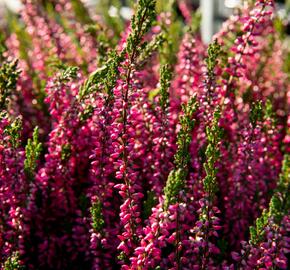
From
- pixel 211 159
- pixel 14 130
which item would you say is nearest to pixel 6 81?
pixel 14 130

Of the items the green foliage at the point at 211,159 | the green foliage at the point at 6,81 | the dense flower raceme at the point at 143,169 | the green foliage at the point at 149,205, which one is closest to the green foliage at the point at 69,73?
the dense flower raceme at the point at 143,169

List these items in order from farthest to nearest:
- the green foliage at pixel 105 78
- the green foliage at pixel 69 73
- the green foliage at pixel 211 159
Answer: the green foliage at pixel 69 73, the green foliage at pixel 105 78, the green foliage at pixel 211 159

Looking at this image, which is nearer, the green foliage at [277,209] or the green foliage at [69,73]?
the green foliage at [277,209]

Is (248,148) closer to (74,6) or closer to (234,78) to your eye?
(234,78)

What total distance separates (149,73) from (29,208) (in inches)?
51.3

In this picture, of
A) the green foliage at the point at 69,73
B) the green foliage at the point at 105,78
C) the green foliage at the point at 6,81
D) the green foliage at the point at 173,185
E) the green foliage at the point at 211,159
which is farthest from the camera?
the green foliage at the point at 69,73

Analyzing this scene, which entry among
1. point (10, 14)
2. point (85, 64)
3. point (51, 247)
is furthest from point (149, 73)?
point (10, 14)

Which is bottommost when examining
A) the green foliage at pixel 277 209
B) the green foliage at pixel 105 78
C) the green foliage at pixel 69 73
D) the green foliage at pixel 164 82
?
the green foliage at pixel 277 209

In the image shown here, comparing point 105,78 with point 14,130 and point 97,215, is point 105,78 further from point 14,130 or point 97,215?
point 97,215

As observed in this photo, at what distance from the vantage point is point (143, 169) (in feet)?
6.81

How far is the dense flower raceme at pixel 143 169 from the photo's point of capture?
1533 mm

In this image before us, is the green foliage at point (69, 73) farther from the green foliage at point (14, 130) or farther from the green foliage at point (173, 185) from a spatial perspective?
the green foliage at point (173, 185)

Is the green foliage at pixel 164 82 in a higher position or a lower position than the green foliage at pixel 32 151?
higher

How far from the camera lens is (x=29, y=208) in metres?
1.89
